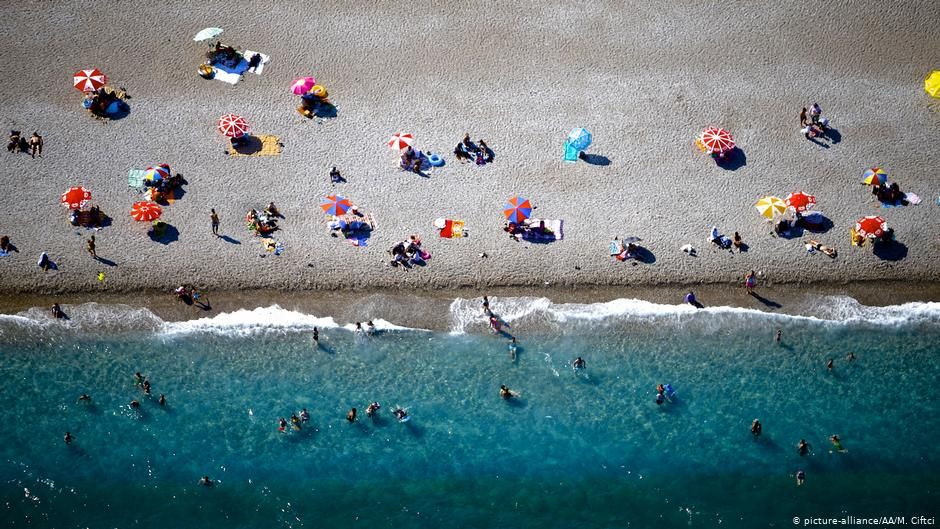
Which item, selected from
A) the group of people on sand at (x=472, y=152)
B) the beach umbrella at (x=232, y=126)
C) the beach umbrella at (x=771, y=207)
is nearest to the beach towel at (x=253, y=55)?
the beach umbrella at (x=232, y=126)

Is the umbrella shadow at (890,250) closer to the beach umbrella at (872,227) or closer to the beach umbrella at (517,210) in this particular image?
the beach umbrella at (872,227)

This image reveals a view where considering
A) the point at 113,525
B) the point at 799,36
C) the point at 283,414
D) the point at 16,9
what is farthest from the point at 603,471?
the point at 16,9

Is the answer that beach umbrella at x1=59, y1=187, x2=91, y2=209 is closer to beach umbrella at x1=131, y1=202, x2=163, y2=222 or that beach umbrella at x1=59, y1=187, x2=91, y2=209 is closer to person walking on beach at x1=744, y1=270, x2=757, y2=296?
beach umbrella at x1=131, y1=202, x2=163, y2=222

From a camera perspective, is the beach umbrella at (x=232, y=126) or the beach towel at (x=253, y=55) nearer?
the beach umbrella at (x=232, y=126)

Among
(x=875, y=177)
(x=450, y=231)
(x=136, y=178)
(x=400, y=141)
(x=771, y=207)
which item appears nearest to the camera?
(x=771, y=207)

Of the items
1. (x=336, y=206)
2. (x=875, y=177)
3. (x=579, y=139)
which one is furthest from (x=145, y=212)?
(x=875, y=177)

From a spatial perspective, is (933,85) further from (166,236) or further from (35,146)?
(35,146)
